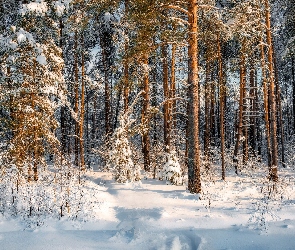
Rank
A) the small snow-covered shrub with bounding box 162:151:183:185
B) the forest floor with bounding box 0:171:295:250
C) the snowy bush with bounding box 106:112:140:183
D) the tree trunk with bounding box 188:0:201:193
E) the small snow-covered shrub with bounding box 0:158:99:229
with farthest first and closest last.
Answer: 1. the snowy bush with bounding box 106:112:140:183
2. the small snow-covered shrub with bounding box 162:151:183:185
3. the tree trunk with bounding box 188:0:201:193
4. the small snow-covered shrub with bounding box 0:158:99:229
5. the forest floor with bounding box 0:171:295:250

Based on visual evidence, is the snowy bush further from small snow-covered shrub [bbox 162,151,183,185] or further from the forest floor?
the forest floor

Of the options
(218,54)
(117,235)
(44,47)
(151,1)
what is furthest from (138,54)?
(218,54)

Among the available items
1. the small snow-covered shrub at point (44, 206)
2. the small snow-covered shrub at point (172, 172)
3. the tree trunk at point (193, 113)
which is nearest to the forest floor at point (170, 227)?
the small snow-covered shrub at point (44, 206)

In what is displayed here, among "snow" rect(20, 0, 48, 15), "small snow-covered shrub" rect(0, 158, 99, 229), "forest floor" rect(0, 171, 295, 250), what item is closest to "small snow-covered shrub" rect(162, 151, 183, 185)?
"forest floor" rect(0, 171, 295, 250)

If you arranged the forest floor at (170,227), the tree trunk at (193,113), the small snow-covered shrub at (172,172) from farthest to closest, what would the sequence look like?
the small snow-covered shrub at (172,172) → the tree trunk at (193,113) → the forest floor at (170,227)

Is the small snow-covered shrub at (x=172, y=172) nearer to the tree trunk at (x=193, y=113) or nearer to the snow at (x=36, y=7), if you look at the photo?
the tree trunk at (x=193, y=113)

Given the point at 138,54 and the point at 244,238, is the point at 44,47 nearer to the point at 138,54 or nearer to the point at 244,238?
the point at 138,54

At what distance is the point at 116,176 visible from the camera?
39.1 ft

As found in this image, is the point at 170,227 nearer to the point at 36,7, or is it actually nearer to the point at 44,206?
the point at 44,206

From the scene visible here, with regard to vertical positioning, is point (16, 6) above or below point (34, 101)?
above

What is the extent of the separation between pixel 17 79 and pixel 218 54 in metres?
8.99

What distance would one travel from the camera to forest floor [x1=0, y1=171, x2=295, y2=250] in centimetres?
565

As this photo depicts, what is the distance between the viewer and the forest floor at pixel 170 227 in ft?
18.5

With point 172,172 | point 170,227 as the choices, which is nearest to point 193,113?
point 172,172
